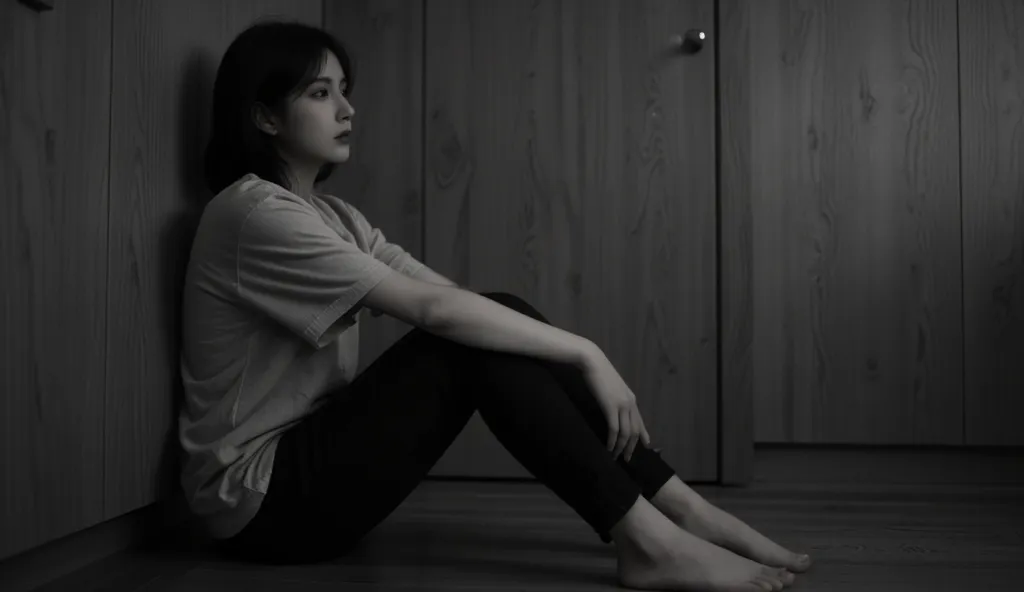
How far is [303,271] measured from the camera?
1.15 m

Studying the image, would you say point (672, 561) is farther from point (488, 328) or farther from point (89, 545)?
point (89, 545)

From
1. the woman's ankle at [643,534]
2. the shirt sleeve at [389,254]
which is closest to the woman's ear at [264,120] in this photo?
the shirt sleeve at [389,254]

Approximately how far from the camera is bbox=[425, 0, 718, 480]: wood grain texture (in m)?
2.07

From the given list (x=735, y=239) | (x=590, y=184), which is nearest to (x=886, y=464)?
(x=735, y=239)

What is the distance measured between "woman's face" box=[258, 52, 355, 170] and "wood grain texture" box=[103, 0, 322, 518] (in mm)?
173

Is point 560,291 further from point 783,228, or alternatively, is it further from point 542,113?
point 783,228

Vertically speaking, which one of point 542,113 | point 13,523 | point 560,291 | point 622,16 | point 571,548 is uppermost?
point 622,16

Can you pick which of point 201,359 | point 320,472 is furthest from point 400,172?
point 320,472

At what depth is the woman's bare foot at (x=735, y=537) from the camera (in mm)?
1252

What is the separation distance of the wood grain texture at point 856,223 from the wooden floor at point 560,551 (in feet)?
1.16

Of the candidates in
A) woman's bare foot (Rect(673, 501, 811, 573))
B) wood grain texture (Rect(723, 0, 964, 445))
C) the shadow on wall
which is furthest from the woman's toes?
wood grain texture (Rect(723, 0, 964, 445))

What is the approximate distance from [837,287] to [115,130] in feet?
5.66

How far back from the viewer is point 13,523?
1021 millimetres

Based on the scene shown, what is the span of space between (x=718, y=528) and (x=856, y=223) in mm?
1255
